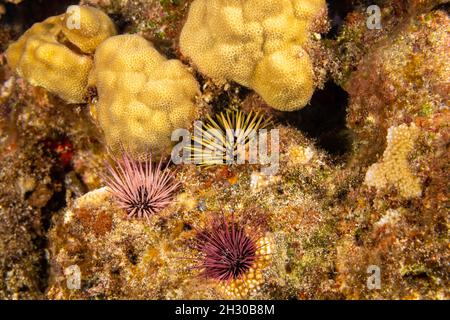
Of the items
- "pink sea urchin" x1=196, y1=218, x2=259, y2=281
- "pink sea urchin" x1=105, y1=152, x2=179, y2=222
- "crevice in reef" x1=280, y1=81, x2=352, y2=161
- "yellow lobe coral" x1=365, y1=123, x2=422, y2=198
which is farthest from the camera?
"crevice in reef" x1=280, y1=81, x2=352, y2=161

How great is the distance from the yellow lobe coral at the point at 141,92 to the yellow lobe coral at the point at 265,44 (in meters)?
0.53

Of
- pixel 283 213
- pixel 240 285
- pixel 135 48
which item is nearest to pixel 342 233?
pixel 283 213

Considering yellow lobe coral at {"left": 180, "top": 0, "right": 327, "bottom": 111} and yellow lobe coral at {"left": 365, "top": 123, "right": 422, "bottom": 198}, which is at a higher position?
yellow lobe coral at {"left": 180, "top": 0, "right": 327, "bottom": 111}

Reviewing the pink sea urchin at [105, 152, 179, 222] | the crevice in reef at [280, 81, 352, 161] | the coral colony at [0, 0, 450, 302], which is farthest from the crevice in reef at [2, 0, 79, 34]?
the crevice in reef at [280, 81, 352, 161]

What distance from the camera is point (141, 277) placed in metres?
4.65

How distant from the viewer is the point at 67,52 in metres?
5.04

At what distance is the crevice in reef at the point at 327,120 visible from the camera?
492cm

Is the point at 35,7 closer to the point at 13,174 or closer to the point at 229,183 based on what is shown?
the point at 13,174

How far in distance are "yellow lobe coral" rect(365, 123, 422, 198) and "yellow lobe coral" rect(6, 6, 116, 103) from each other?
387cm

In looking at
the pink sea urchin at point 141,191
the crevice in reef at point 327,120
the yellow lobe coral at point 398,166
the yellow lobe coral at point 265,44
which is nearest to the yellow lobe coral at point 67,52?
the pink sea urchin at point 141,191

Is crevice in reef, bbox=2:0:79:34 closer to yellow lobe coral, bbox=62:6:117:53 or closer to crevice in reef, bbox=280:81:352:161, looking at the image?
yellow lobe coral, bbox=62:6:117:53

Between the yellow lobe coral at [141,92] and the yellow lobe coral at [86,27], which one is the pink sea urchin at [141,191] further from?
the yellow lobe coral at [86,27]

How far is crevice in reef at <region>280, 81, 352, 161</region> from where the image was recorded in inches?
194
